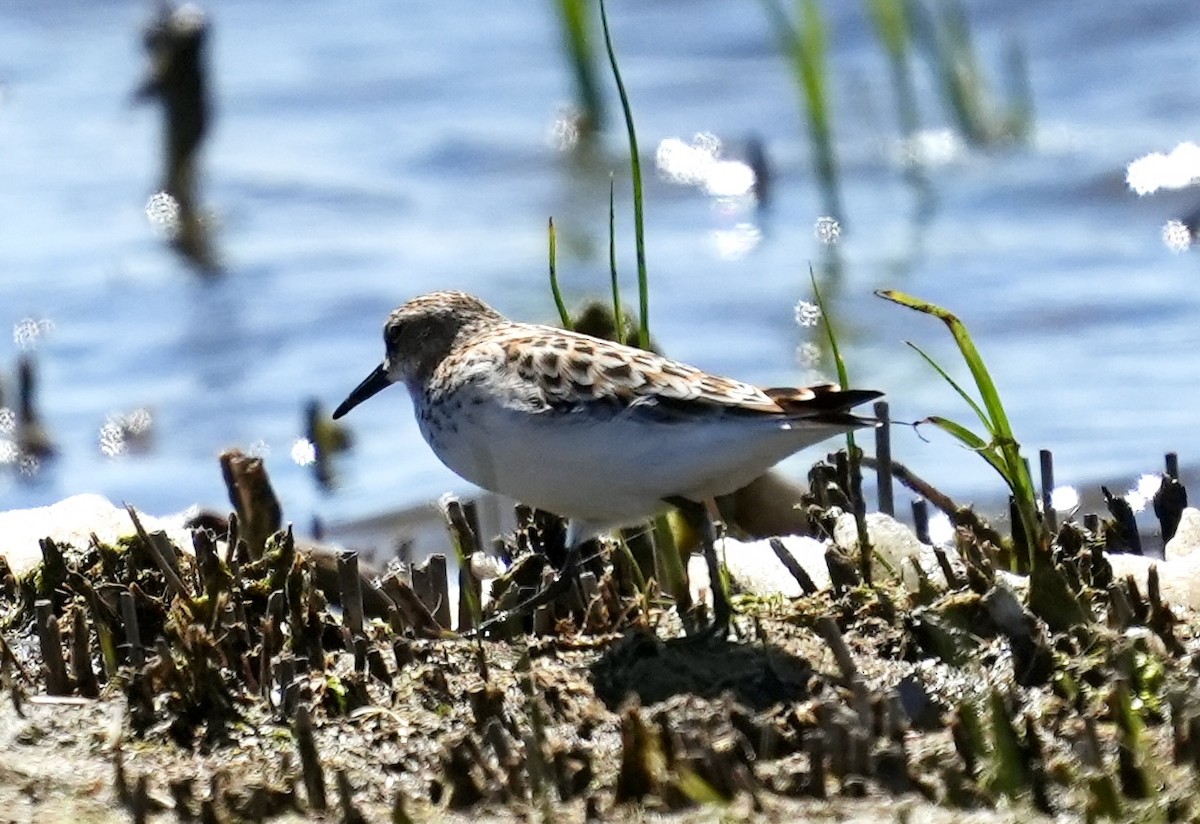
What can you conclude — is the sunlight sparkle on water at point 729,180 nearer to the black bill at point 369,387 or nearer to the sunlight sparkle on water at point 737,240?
the sunlight sparkle on water at point 737,240

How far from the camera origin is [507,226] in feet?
37.4

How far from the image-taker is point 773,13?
22.9 feet

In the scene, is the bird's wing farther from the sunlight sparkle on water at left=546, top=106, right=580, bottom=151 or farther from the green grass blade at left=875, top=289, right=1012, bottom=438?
the sunlight sparkle on water at left=546, top=106, right=580, bottom=151

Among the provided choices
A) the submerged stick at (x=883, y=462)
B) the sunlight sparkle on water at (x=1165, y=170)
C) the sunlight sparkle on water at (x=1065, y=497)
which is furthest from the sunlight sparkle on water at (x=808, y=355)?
the submerged stick at (x=883, y=462)

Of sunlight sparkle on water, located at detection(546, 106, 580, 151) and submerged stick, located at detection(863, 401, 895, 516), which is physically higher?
sunlight sparkle on water, located at detection(546, 106, 580, 151)

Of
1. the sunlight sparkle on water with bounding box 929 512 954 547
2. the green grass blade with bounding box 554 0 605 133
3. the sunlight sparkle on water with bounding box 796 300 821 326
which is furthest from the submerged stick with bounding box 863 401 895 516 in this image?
the sunlight sparkle on water with bounding box 796 300 821 326

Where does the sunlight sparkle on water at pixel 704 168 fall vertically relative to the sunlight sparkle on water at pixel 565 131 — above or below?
below

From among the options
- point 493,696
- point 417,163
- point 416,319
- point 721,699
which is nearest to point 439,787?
point 493,696

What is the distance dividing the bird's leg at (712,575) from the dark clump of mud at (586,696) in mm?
71

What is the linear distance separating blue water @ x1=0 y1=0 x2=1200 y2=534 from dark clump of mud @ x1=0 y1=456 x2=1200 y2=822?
3151mm

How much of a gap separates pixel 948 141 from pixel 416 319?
21.1ft

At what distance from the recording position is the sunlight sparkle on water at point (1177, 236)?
10227 millimetres

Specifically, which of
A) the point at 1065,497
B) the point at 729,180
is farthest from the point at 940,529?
the point at 729,180

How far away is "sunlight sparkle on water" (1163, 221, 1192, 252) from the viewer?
1023cm
